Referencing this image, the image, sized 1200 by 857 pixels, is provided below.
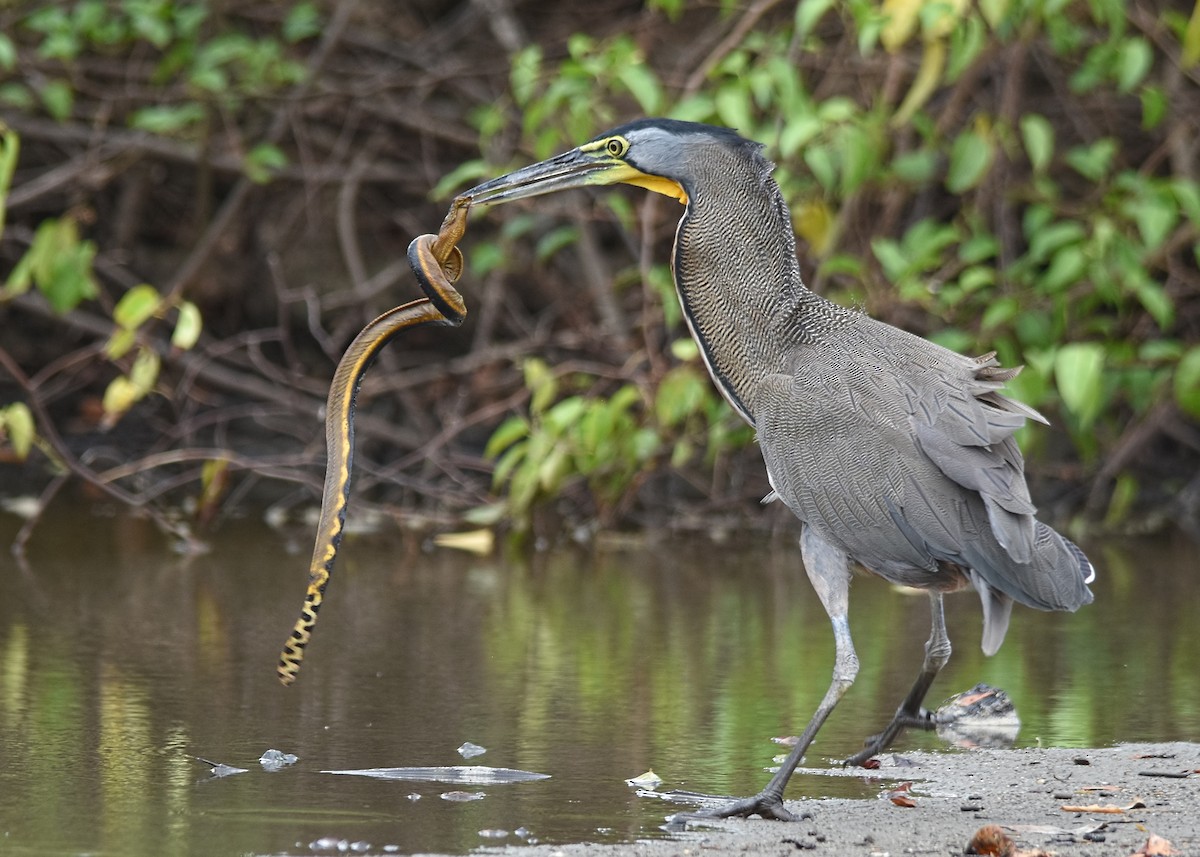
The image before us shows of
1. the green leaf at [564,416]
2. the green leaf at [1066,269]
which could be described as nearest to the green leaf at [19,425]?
the green leaf at [564,416]

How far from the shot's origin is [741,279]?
4.69 m

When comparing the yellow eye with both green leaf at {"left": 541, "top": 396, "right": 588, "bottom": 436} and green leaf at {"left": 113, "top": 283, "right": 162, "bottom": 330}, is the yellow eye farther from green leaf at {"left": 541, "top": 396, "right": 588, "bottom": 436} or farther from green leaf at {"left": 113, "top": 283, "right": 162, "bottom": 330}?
green leaf at {"left": 113, "top": 283, "right": 162, "bottom": 330}

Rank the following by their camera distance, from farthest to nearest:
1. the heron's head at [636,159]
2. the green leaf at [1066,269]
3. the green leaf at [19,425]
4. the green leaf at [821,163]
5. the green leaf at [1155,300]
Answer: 1. the green leaf at [1066,269]
2. the green leaf at [1155,300]
3. the green leaf at [821,163]
4. the green leaf at [19,425]
5. the heron's head at [636,159]

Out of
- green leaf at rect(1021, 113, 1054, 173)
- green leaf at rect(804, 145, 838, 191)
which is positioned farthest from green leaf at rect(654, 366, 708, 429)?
green leaf at rect(1021, 113, 1054, 173)

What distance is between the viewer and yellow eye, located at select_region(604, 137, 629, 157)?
15.6 ft

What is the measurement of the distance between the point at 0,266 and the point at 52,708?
22.8 feet

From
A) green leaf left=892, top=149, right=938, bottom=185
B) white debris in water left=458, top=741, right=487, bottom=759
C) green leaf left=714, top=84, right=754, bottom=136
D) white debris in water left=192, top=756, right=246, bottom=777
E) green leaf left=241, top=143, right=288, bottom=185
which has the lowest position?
white debris in water left=458, top=741, right=487, bottom=759

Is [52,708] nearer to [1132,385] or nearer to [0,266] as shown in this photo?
[1132,385]

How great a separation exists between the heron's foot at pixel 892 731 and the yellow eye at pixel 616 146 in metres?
1.67

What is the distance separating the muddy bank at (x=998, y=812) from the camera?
3.47 metres

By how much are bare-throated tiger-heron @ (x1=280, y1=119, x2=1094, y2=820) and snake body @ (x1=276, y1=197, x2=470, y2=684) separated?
0.06m

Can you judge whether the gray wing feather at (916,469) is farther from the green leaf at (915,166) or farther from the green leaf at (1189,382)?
the green leaf at (915,166)

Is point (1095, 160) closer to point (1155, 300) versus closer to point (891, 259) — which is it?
point (1155, 300)

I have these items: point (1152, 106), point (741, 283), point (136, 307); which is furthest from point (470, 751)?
point (1152, 106)
